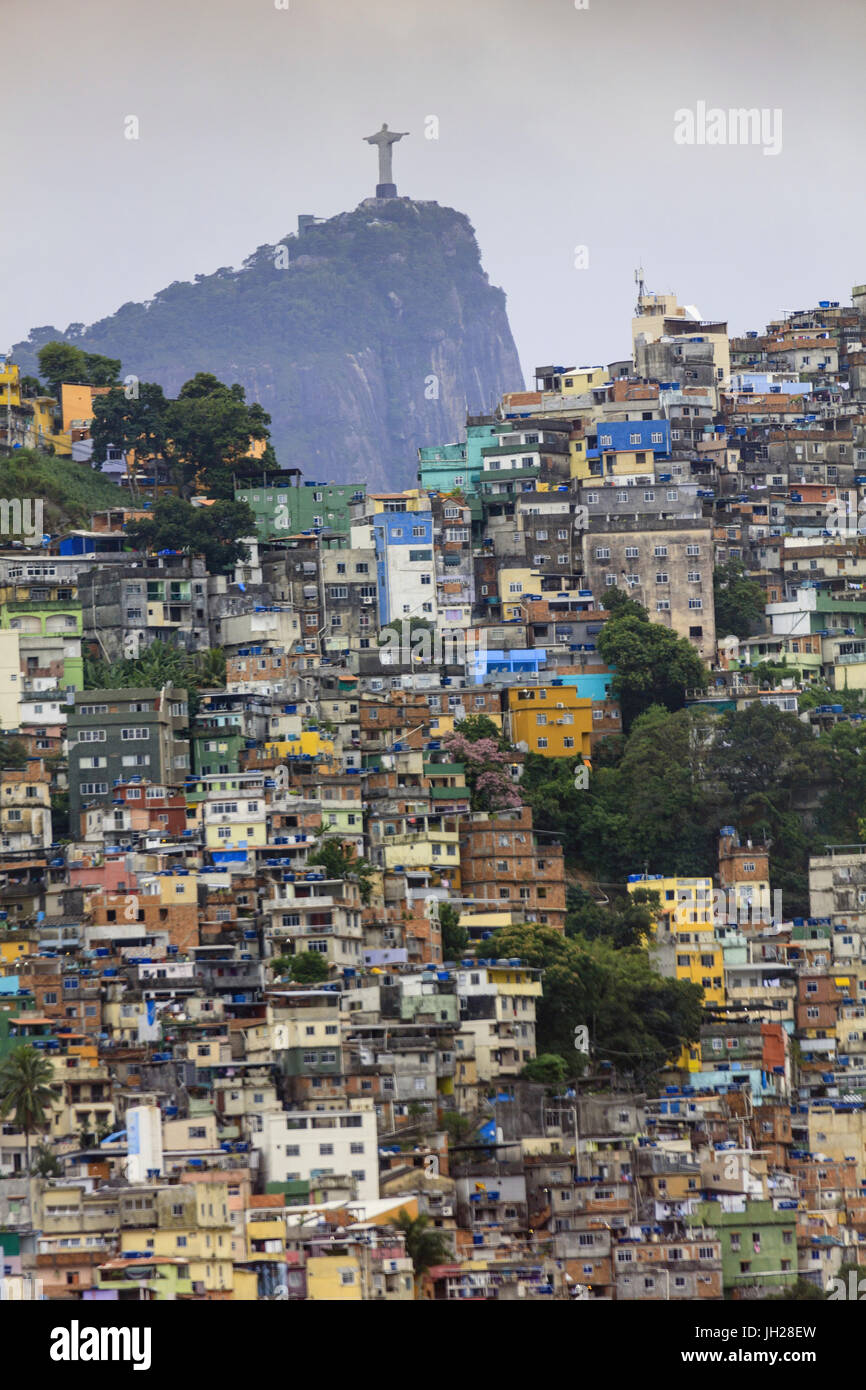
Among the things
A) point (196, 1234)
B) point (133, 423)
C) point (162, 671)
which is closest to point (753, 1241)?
point (196, 1234)

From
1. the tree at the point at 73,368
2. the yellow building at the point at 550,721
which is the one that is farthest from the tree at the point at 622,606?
the tree at the point at 73,368

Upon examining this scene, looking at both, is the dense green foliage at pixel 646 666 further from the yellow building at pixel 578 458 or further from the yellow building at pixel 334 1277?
the yellow building at pixel 334 1277

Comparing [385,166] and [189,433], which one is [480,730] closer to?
[189,433]

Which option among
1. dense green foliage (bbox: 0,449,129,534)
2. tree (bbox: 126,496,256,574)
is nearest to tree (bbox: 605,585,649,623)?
tree (bbox: 126,496,256,574)

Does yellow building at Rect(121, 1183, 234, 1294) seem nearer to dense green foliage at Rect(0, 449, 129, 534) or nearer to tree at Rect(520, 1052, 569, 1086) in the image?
tree at Rect(520, 1052, 569, 1086)

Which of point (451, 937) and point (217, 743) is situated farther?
point (217, 743)
